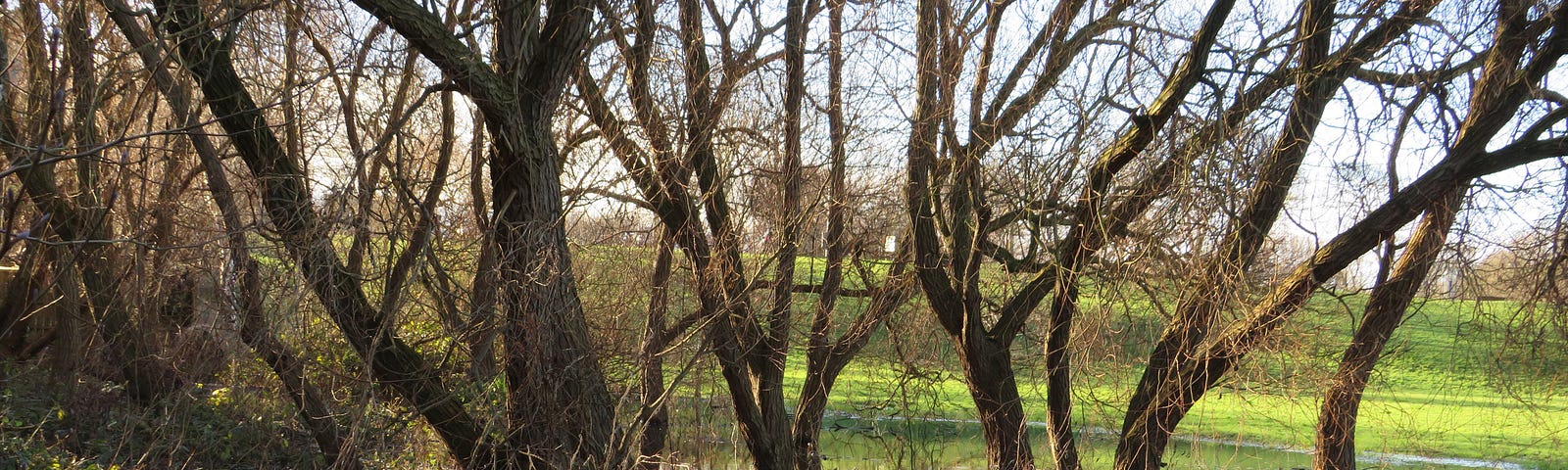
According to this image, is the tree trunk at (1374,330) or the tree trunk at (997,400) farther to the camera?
the tree trunk at (997,400)

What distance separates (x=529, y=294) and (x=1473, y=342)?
21.9ft

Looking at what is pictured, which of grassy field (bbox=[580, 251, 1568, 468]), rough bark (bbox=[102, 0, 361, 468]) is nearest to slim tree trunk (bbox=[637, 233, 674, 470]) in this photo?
grassy field (bbox=[580, 251, 1568, 468])

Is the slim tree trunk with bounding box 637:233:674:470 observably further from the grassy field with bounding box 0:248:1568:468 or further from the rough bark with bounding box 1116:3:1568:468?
the rough bark with bounding box 1116:3:1568:468

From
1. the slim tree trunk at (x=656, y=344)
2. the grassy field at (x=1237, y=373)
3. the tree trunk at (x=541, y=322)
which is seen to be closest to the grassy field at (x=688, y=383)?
the grassy field at (x=1237, y=373)

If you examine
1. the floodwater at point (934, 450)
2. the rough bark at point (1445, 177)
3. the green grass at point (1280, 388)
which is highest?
the rough bark at point (1445, 177)

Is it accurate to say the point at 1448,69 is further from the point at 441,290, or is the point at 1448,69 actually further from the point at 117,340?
the point at 117,340

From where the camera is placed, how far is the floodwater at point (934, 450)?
27.5 ft

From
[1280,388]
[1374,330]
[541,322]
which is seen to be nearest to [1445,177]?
[1374,330]

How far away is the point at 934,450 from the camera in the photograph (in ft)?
32.0

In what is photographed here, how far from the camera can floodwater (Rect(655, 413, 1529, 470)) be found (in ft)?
27.5

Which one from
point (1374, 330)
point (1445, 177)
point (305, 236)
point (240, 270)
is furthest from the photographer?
point (1374, 330)

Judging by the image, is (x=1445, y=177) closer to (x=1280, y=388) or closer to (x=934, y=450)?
(x=1280, y=388)

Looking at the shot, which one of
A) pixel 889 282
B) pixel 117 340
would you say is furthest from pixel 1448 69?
pixel 117 340

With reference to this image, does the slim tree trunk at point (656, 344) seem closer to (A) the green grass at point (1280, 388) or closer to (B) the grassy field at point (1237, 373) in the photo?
(B) the grassy field at point (1237, 373)
